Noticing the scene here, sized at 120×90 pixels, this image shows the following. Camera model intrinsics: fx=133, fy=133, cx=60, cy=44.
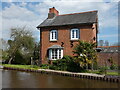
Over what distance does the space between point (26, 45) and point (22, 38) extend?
1.68 m

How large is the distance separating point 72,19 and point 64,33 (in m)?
2.88

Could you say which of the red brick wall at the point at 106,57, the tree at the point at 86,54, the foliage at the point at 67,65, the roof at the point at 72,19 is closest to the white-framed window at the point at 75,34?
the roof at the point at 72,19

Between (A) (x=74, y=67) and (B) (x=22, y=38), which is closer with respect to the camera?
(A) (x=74, y=67)

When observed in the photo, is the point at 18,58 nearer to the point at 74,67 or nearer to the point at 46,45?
the point at 46,45

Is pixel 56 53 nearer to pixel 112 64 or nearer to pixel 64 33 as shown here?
pixel 64 33

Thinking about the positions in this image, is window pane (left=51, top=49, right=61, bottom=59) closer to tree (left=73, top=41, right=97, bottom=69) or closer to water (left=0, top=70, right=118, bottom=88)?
tree (left=73, top=41, right=97, bottom=69)

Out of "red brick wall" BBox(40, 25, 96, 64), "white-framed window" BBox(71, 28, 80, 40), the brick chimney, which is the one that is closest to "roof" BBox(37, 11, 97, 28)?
the brick chimney

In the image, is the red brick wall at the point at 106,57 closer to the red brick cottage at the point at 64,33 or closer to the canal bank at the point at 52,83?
the red brick cottage at the point at 64,33

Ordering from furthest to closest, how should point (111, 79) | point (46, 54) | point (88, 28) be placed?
point (46, 54), point (88, 28), point (111, 79)

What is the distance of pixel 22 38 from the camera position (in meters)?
27.3

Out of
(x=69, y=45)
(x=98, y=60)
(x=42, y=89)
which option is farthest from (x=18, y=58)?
(x=42, y=89)

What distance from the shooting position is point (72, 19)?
73.1 feet

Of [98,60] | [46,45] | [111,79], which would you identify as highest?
[46,45]

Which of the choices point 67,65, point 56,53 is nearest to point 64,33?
point 56,53
